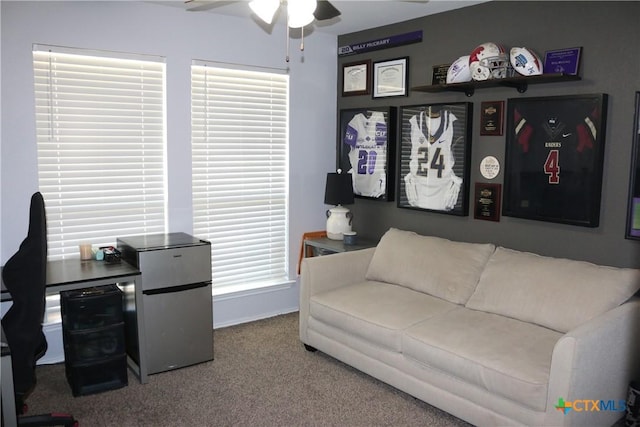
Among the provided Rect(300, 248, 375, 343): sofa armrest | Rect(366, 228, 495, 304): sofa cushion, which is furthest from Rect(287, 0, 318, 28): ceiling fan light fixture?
Rect(366, 228, 495, 304): sofa cushion

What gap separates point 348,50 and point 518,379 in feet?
10.4

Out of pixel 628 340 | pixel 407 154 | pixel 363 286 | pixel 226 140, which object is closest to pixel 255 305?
pixel 363 286

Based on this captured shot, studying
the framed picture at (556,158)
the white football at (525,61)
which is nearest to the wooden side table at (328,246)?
the framed picture at (556,158)

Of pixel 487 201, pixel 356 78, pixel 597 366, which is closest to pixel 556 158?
pixel 487 201

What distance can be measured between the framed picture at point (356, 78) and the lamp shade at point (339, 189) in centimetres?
77

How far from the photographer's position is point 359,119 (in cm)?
455

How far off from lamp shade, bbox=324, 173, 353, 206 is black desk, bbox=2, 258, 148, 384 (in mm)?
1749

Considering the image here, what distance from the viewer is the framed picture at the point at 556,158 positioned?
3.04 metres

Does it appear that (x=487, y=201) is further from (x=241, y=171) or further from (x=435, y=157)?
(x=241, y=171)

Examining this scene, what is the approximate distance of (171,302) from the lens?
3.41 meters

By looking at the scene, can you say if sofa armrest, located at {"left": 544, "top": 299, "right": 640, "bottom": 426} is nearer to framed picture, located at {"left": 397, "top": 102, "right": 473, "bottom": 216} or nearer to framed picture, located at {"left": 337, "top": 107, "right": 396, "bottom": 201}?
framed picture, located at {"left": 397, "top": 102, "right": 473, "bottom": 216}

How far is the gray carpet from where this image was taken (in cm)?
287

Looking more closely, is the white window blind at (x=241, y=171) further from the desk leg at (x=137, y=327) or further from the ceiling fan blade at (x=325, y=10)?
the ceiling fan blade at (x=325, y=10)

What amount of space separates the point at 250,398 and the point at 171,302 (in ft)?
2.69
